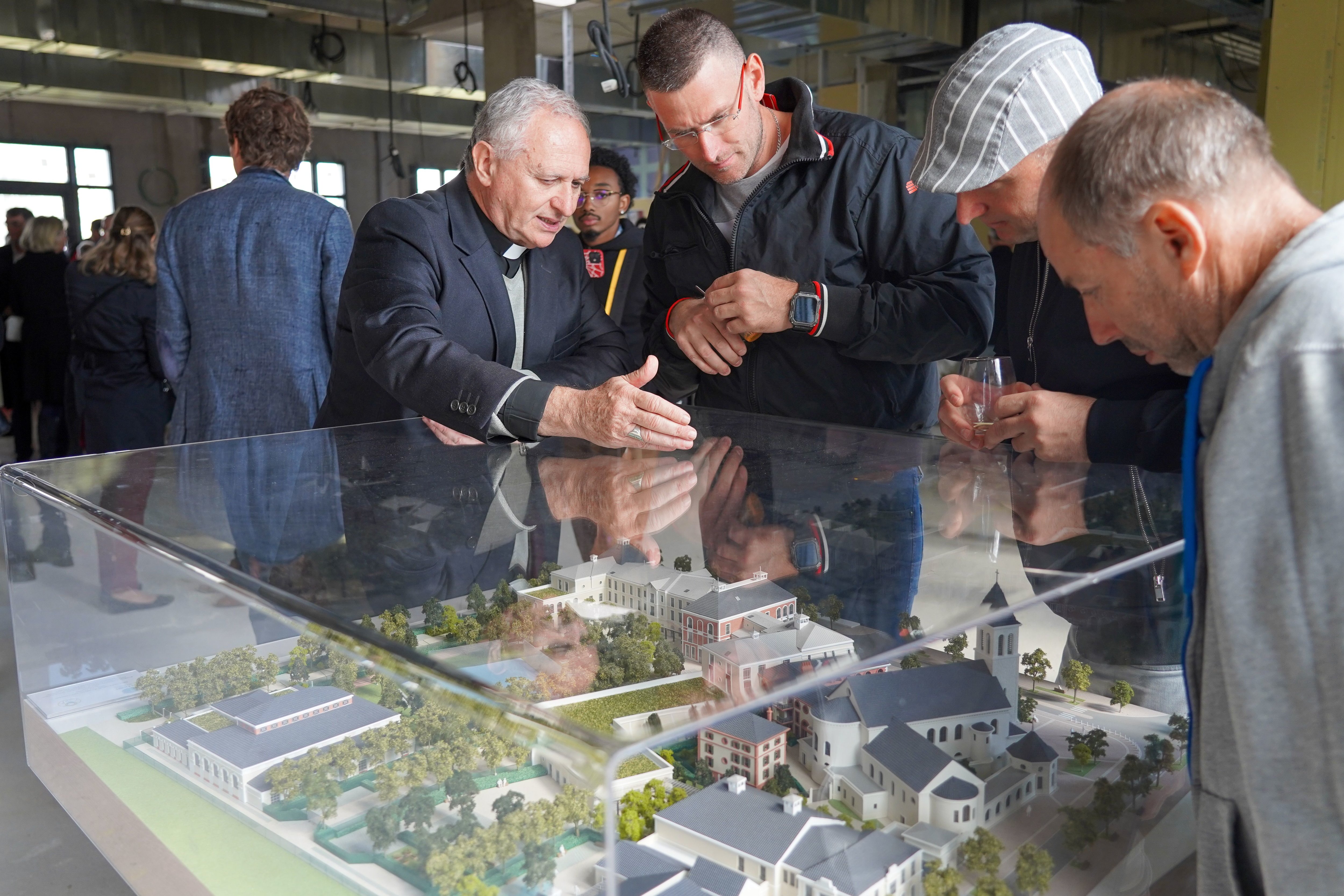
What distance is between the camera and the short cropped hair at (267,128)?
2500mm

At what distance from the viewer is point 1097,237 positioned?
759 millimetres

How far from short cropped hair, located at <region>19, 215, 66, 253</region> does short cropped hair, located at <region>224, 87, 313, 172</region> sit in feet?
11.6

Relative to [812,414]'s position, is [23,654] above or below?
below

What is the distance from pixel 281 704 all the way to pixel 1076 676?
2.50ft

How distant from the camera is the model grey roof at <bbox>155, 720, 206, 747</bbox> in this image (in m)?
1.09

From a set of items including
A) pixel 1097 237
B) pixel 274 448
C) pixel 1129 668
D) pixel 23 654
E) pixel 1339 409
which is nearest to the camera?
pixel 1339 409

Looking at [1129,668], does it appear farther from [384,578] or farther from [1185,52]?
[1185,52]

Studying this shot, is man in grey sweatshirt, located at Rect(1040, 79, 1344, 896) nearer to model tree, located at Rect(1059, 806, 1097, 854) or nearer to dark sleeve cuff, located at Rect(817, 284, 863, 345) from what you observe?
model tree, located at Rect(1059, 806, 1097, 854)

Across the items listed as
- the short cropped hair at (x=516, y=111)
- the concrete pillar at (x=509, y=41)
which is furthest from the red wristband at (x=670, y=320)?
the concrete pillar at (x=509, y=41)

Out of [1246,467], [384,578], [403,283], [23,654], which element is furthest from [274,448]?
[1246,467]

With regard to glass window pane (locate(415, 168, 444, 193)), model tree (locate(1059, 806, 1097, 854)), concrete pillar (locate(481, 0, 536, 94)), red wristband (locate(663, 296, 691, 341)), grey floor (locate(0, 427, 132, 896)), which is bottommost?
grey floor (locate(0, 427, 132, 896))

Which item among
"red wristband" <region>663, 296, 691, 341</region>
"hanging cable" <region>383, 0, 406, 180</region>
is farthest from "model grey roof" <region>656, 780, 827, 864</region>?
"hanging cable" <region>383, 0, 406, 180</region>

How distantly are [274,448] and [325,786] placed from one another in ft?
2.96

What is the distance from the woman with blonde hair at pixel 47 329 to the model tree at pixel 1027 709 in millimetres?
5703
